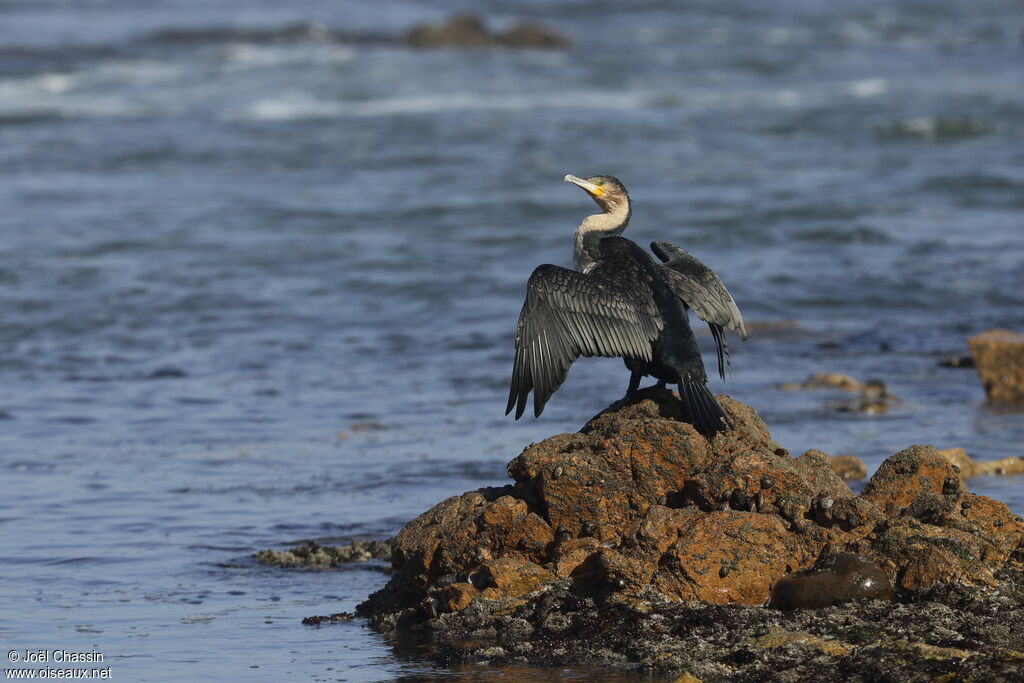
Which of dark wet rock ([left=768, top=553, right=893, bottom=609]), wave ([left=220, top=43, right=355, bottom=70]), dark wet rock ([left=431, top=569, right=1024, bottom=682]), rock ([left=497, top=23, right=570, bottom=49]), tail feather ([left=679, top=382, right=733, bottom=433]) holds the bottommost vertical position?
dark wet rock ([left=431, top=569, right=1024, bottom=682])

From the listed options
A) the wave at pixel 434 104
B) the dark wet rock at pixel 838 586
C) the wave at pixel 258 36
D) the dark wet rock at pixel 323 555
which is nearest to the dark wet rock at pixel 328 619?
the dark wet rock at pixel 323 555

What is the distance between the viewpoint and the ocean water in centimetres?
779

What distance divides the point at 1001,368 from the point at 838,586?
5.59m

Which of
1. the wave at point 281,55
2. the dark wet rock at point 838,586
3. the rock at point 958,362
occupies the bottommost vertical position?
the rock at point 958,362

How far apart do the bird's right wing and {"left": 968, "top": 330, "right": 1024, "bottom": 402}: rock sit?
5.31m

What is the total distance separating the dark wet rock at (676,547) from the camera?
570 cm

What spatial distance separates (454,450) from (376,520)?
1.47 m

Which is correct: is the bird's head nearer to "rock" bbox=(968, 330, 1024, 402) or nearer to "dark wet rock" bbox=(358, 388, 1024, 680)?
"dark wet rock" bbox=(358, 388, 1024, 680)

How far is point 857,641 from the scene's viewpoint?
5.50 meters

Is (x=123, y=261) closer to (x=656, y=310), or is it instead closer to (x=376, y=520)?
(x=376, y=520)

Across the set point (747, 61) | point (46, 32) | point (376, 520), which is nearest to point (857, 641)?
point (376, 520)

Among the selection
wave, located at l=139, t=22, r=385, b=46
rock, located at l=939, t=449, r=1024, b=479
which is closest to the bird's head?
rock, located at l=939, t=449, r=1024, b=479

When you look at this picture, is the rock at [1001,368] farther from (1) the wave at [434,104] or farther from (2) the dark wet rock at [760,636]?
(1) the wave at [434,104]

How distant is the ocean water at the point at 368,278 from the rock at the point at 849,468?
393 millimetres
